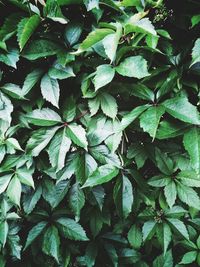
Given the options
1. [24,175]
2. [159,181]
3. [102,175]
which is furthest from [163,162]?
[24,175]

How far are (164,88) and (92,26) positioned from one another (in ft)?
1.30

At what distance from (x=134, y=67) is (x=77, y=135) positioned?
37 centimetres

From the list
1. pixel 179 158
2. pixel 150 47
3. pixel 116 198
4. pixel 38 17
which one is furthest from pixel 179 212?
pixel 38 17

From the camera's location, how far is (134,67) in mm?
1127

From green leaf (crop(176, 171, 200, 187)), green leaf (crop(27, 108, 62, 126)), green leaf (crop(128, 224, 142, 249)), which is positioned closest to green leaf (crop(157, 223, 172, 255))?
green leaf (crop(128, 224, 142, 249))

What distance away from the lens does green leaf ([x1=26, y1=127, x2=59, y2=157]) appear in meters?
1.32

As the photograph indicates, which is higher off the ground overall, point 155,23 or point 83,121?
point 155,23

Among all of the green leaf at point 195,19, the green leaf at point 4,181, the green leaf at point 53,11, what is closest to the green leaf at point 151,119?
the green leaf at point 195,19

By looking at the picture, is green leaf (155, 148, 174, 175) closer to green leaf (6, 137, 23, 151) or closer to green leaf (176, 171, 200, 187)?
green leaf (176, 171, 200, 187)

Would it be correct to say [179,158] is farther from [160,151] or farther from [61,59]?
[61,59]

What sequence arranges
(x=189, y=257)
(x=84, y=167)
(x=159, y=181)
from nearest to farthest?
(x=84, y=167), (x=159, y=181), (x=189, y=257)

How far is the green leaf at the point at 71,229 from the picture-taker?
1.50 meters

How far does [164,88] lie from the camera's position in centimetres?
124

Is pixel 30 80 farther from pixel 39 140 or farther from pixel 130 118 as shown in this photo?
pixel 130 118
